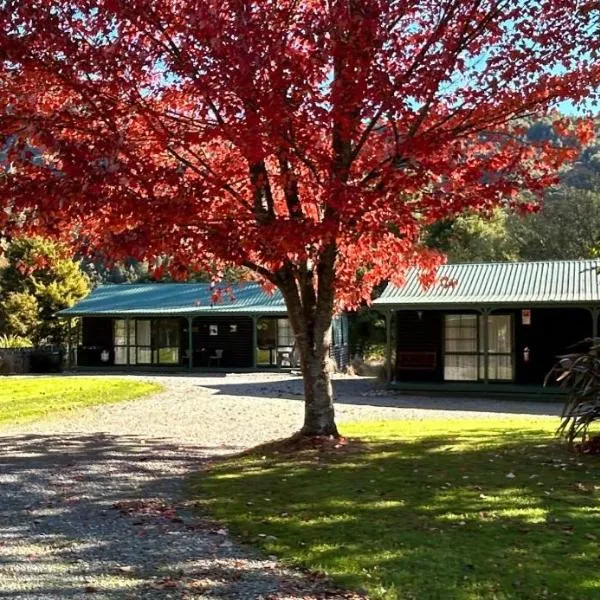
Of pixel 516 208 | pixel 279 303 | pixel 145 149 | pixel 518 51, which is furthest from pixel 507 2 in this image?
pixel 279 303

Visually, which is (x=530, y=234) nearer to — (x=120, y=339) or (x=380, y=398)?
(x=120, y=339)

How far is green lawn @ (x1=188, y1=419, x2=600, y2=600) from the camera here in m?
4.68

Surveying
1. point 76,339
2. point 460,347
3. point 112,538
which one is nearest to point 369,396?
point 460,347

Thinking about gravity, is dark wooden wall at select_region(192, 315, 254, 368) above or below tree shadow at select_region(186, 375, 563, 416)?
above

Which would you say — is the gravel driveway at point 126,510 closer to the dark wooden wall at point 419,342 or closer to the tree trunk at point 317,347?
the tree trunk at point 317,347

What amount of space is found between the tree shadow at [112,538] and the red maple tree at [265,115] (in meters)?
2.40

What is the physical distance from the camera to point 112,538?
577 cm

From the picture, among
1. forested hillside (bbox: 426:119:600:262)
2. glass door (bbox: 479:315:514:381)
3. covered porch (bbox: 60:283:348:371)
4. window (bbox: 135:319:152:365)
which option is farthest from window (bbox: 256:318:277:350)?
forested hillside (bbox: 426:119:600:262)

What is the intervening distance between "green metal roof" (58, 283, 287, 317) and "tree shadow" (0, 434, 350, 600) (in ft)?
61.5

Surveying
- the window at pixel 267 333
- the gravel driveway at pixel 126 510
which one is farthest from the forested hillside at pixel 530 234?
the gravel driveway at pixel 126 510

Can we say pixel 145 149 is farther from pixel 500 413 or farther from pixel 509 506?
pixel 500 413

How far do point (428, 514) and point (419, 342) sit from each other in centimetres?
1715

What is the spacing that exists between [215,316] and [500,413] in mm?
15213

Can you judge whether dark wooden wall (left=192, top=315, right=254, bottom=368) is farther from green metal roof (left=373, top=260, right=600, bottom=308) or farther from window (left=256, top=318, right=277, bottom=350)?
green metal roof (left=373, top=260, right=600, bottom=308)
